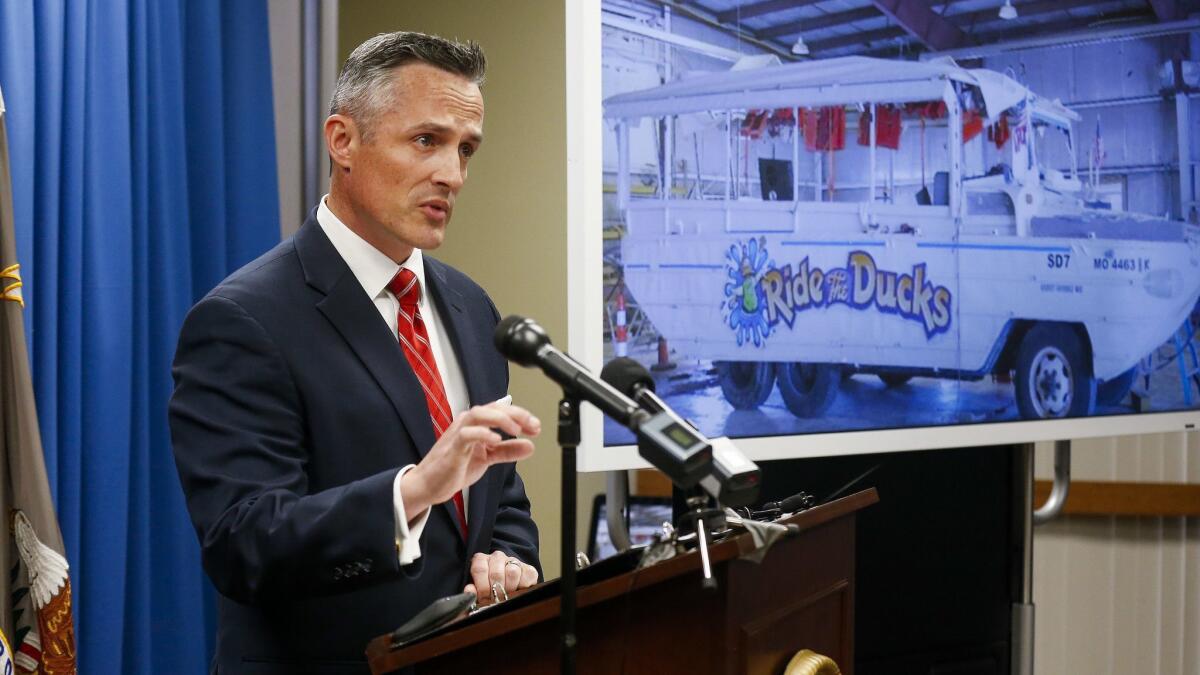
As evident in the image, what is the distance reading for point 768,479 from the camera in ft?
9.68

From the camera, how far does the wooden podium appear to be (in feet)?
4.08

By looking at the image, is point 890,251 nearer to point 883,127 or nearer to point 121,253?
point 883,127

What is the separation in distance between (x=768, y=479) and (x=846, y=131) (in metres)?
0.83

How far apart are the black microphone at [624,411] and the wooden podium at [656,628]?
0.47 feet

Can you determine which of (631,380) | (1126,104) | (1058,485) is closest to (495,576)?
(631,380)

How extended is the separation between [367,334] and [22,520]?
34.7 inches

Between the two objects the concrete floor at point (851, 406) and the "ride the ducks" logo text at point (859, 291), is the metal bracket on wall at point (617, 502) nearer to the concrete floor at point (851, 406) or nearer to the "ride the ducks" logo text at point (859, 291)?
the concrete floor at point (851, 406)

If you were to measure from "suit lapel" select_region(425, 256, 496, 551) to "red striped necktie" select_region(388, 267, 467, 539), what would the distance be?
22 millimetres

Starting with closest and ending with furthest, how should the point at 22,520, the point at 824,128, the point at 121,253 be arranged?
the point at 22,520 → the point at 121,253 → the point at 824,128

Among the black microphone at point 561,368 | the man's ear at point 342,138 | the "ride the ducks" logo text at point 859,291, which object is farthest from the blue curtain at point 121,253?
the black microphone at point 561,368

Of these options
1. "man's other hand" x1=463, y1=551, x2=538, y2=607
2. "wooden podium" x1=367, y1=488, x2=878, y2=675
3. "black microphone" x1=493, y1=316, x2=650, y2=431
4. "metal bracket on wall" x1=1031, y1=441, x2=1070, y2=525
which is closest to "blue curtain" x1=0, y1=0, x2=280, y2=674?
"man's other hand" x1=463, y1=551, x2=538, y2=607

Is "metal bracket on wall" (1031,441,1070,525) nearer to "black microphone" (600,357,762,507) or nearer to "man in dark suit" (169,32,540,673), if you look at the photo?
"man in dark suit" (169,32,540,673)

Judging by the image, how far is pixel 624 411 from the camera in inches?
46.0

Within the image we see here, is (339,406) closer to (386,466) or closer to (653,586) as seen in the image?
(386,466)
